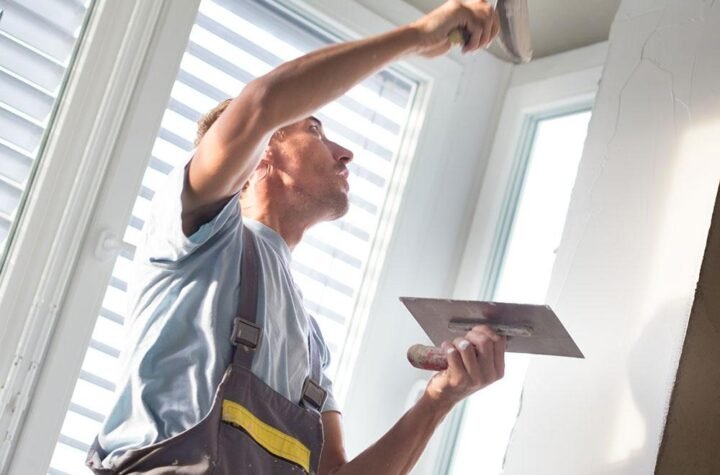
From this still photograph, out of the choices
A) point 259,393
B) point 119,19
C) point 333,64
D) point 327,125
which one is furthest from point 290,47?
point 259,393

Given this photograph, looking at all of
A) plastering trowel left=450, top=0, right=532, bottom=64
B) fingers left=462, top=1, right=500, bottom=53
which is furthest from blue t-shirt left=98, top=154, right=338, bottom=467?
plastering trowel left=450, top=0, right=532, bottom=64

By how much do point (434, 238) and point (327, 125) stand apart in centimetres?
33

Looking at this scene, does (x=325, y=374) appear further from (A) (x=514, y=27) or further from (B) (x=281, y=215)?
(A) (x=514, y=27)

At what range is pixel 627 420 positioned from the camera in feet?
4.99

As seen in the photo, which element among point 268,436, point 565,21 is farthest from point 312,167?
A: point 565,21

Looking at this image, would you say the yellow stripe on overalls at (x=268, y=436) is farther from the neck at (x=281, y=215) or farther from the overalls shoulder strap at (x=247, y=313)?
the neck at (x=281, y=215)

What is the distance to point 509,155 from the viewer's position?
2.23 metres

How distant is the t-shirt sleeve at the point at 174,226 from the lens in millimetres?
1349

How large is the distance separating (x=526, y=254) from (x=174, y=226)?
96 centimetres

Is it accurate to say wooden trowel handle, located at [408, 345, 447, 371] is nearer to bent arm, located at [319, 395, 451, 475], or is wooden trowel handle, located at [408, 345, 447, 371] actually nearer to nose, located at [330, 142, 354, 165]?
bent arm, located at [319, 395, 451, 475]

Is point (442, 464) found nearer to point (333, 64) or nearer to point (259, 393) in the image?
point (259, 393)

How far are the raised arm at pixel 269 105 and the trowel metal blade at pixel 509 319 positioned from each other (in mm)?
292

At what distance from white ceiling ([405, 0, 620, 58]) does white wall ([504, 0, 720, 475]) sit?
31 cm

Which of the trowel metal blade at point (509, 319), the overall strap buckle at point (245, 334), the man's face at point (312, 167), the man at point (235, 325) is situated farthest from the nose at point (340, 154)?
the overall strap buckle at point (245, 334)
